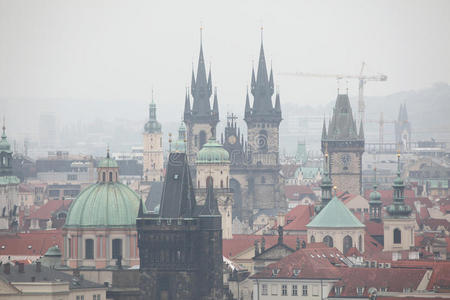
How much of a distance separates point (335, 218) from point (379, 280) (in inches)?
1587

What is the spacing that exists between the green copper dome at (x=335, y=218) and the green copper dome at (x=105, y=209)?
28805 millimetres

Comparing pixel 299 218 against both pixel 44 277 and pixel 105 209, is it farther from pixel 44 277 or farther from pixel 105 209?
pixel 44 277

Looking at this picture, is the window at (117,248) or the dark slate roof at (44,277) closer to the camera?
the dark slate roof at (44,277)

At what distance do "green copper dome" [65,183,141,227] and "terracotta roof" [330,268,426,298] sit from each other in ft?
54.4

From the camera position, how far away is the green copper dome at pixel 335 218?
159750 millimetres

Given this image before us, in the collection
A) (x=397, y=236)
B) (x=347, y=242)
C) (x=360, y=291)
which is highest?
(x=397, y=236)

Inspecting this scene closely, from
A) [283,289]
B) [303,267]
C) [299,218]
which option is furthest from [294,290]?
[299,218]

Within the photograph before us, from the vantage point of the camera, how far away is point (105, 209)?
13375 centimetres

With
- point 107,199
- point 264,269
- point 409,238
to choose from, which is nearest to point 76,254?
point 107,199

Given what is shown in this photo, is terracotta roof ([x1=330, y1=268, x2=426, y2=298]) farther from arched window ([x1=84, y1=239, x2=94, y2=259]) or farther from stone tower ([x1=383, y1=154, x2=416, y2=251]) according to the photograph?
stone tower ([x1=383, y1=154, x2=416, y2=251])

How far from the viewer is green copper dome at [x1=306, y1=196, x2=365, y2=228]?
159750mm

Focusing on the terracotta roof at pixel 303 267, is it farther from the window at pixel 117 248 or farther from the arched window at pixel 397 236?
the arched window at pixel 397 236

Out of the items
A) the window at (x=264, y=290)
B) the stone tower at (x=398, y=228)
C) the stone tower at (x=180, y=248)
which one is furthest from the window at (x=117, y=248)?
the stone tower at (x=398, y=228)

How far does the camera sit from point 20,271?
116m
